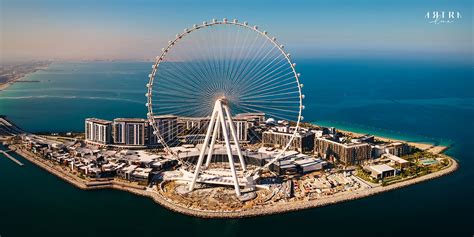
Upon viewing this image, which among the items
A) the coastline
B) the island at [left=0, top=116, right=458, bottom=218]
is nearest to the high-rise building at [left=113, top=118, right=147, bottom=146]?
the island at [left=0, top=116, right=458, bottom=218]

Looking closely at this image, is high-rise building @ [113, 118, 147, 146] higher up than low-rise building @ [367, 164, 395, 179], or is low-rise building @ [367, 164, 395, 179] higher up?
high-rise building @ [113, 118, 147, 146]

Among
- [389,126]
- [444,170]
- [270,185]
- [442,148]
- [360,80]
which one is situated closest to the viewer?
[270,185]

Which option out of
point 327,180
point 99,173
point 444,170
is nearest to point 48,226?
point 99,173

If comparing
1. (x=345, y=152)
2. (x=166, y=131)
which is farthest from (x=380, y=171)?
(x=166, y=131)

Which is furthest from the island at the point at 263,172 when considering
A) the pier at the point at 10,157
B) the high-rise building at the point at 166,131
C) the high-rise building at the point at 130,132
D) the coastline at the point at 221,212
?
the high-rise building at the point at 166,131

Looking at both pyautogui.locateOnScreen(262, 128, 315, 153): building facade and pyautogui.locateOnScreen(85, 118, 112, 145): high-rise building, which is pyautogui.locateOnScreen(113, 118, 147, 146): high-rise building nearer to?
pyautogui.locateOnScreen(85, 118, 112, 145): high-rise building

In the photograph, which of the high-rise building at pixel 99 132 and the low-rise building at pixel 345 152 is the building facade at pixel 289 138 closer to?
the low-rise building at pixel 345 152

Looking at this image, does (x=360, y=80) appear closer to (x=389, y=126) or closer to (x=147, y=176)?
(x=389, y=126)
